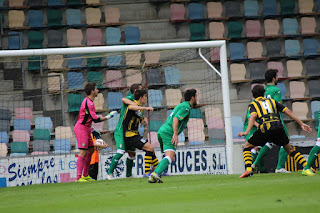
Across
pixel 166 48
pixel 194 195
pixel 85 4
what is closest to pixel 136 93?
pixel 166 48

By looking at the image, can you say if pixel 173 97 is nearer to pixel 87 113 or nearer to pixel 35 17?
pixel 35 17

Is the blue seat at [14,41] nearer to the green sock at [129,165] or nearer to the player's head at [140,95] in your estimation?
the green sock at [129,165]

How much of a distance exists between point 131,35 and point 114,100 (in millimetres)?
2858

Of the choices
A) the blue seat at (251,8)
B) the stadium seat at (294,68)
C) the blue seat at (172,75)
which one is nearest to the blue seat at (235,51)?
the blue seat at (251,8)

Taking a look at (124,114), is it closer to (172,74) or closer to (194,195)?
(194,195)

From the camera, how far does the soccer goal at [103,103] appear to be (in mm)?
12422

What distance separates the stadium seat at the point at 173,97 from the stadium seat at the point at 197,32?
7.81 feet

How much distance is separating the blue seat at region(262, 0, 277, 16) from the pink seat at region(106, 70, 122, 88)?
5839mm

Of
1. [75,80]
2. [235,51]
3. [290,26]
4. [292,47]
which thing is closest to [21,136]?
[75,80]

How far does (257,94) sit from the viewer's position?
799 cm

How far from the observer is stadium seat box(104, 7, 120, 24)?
17.6 m

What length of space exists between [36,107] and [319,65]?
378 inches

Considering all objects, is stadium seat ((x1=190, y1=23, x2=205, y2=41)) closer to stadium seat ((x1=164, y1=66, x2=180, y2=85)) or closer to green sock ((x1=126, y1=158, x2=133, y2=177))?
stadium seat ((x1=164, y1=66, x2=180, y2=85))

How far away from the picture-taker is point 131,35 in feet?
56.9
